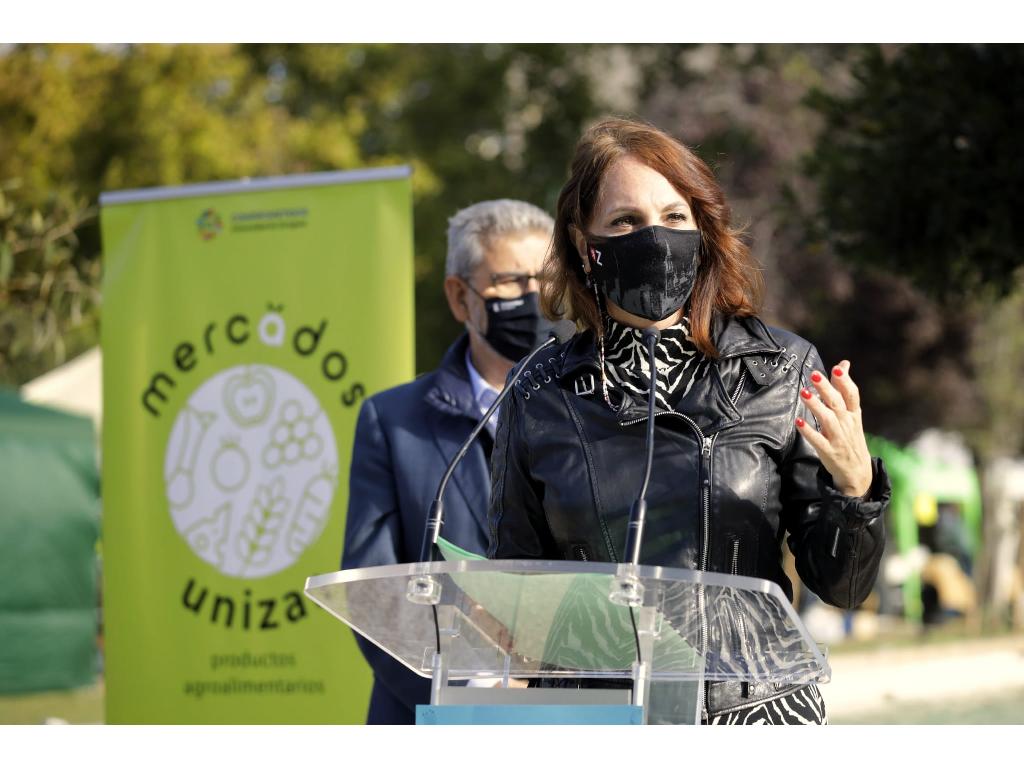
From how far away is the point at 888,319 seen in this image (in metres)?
20.3

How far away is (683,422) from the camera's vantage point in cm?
268

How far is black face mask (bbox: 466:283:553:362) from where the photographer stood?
14.8ft

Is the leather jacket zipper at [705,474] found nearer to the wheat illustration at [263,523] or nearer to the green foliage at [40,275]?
the wheat illustration at [263,523]

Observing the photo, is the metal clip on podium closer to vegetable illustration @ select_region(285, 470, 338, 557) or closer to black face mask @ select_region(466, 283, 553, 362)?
black face mask @ select_region(466, 283, 553, 362)

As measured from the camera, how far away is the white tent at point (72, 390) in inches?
519

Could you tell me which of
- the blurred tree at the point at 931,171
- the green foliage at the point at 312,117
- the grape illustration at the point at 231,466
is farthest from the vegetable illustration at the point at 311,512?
the green foliage at the point at 312,117

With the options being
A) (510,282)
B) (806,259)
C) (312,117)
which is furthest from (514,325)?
(312,117)

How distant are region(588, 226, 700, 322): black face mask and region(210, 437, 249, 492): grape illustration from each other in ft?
11.2

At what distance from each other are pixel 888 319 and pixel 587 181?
18.1 m

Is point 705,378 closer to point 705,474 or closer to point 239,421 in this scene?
point 705,474

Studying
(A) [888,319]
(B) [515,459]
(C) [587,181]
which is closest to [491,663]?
(B) [515,459]

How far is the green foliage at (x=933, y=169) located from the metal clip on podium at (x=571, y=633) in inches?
180

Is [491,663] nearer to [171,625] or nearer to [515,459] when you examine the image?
[515,459]

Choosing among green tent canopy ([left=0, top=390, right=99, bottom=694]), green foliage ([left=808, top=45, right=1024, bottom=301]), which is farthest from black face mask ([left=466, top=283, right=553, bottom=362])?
green tent canopy ([left=0, top=390, right=99, bottom=694])
